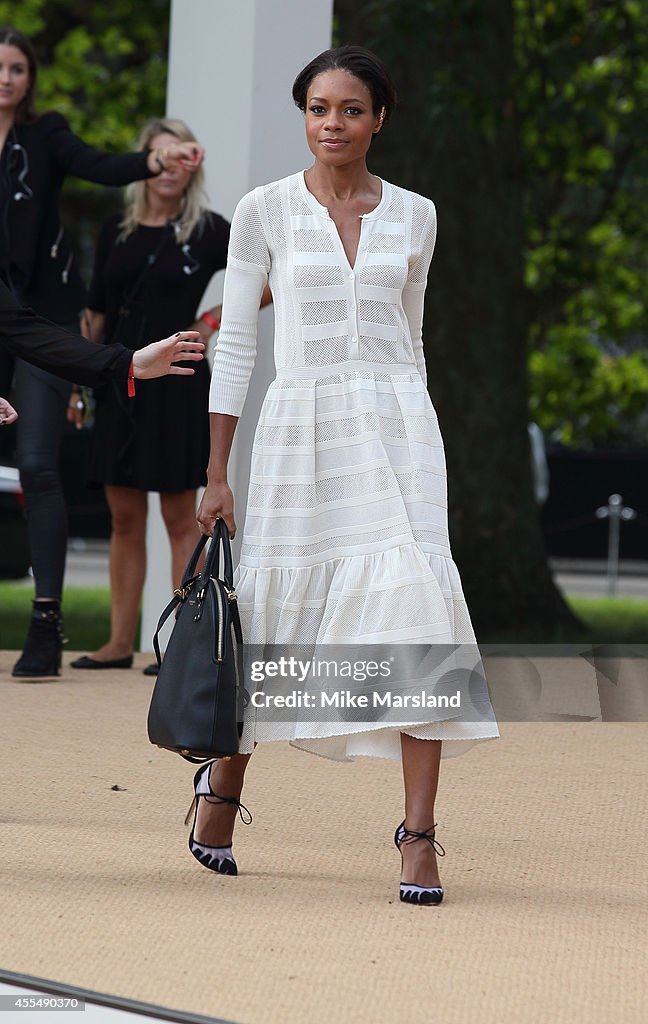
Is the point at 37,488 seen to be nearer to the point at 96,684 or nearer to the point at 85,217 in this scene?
the point at 96,684

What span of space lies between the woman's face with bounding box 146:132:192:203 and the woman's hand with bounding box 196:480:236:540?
10.7 ft

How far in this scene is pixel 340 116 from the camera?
4.13 m

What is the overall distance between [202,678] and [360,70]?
149 centimetres

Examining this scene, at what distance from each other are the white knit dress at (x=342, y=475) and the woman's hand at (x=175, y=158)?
237 cm

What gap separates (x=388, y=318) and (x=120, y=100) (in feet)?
49.3

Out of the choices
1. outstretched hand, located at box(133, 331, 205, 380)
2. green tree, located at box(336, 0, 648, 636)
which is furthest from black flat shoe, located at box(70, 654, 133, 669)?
green tree, located at box(336, 0, 648, 636)

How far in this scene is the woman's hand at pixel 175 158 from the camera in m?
6.48

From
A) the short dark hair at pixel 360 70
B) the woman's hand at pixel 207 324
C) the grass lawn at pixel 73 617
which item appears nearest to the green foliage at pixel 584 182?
the grass lawn at pixel 73 617

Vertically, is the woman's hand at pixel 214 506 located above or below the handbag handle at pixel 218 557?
above

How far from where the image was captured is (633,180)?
14172mm

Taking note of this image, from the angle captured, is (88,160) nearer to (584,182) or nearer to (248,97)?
(248,97)

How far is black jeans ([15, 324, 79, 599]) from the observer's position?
6.90 meters

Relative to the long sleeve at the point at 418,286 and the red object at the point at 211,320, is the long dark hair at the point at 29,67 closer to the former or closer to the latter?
the red object at the point at 211,320

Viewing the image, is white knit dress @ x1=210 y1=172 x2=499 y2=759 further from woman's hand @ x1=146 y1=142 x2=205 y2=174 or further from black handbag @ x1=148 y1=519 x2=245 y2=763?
woman's hand @ x1=146 y1=142 x2=205 y2=174
